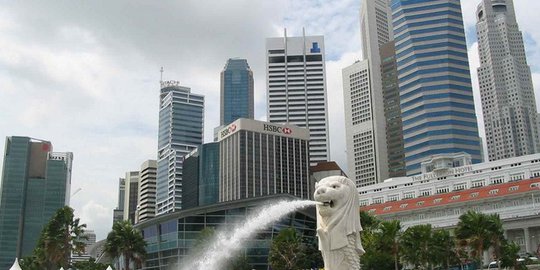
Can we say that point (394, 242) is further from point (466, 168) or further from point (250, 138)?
point (250, 138)

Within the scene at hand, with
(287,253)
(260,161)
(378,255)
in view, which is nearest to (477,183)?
(378,255)

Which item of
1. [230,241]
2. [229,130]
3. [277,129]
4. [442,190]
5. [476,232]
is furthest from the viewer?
[277,129]

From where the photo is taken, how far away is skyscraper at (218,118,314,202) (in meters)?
176

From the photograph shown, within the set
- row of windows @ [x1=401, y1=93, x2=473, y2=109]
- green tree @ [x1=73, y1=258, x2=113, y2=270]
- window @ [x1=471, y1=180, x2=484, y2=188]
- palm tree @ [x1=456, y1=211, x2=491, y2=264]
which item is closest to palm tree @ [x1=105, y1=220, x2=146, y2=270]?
green tree @ [x1=73, y1=258, x2=113, y2=270]

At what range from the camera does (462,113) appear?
160875 millimetres

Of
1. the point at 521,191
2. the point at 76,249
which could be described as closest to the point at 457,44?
the point at 521,191

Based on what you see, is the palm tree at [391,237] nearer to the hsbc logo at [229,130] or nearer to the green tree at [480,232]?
the green tree at [480,232]

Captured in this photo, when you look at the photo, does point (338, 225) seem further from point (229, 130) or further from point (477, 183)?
point (229, 130)

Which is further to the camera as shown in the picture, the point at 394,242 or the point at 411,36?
the point at 411,36

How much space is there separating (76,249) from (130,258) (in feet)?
19.0

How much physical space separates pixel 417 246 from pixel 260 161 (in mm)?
123504

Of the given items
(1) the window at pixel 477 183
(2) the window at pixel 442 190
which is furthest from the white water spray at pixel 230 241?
(2) the window at pixel 442 190

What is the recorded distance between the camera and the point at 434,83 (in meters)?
164

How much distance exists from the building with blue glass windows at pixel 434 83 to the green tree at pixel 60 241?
373ft
